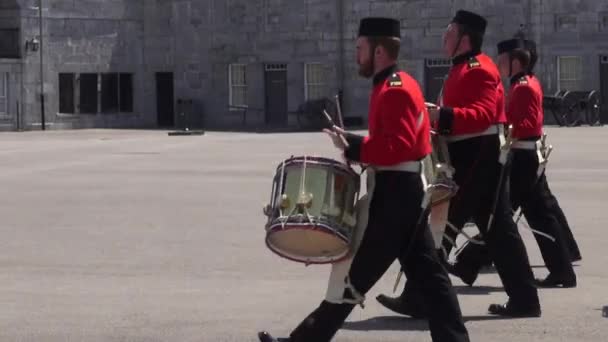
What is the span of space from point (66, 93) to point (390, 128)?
40529 millimetres

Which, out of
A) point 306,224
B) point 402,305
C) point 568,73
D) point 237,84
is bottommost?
point 237,84

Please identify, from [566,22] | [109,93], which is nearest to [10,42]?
[109,93]

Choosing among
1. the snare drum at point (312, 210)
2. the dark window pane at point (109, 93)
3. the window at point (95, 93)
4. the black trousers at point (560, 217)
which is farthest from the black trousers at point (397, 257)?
the dark window pane at point (109, 93)

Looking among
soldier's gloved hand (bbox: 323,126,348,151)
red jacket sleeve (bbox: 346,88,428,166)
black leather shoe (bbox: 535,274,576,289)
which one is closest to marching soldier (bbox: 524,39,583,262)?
black leather shoe (bbox: 535,274,576,289)

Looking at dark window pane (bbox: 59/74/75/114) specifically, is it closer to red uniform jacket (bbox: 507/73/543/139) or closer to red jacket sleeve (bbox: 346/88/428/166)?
red uniform jacket (bbox: 507/73/543/139)

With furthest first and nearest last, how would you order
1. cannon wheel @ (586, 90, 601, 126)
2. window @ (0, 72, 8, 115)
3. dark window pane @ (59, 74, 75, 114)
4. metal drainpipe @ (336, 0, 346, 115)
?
dark window pane @ (59, 74, 75, 114), metal drainpipe @ (336, 0, 346, 115), window @ (0, 72, 8, 115), cannon wheel @ (586, 90, 601, 126)

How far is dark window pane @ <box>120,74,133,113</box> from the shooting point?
159 ft

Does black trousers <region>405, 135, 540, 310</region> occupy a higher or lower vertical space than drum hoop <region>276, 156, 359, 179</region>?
lower

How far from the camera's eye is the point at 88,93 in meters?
47.7

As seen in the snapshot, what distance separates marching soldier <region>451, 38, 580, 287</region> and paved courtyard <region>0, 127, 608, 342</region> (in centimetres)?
23

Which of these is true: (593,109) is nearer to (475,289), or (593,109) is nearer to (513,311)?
(475,289)

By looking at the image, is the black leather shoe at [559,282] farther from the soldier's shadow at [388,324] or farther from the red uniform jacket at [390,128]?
the red uniform jacket at [390,128]

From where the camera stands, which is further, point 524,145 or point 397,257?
point 524,145

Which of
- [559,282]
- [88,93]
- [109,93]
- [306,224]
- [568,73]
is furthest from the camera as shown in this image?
[109,93]
